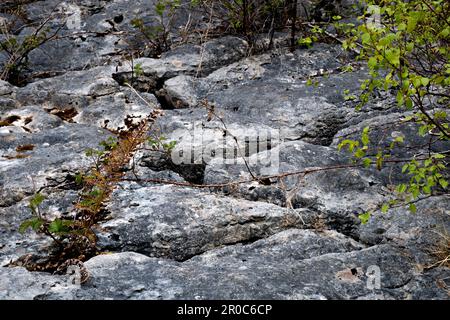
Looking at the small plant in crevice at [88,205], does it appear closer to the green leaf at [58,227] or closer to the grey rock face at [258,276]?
the green leaf at [58,227]

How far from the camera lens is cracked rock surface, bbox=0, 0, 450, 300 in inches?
103

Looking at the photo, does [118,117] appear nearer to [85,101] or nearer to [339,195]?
[85,101]

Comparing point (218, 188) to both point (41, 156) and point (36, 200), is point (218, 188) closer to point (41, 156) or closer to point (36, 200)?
point (36, 200)

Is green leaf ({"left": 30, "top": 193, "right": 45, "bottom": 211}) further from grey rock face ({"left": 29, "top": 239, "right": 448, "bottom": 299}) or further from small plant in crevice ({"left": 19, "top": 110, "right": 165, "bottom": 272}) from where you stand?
grey rock face ({"left": 29, "top": 239, "right": 448, "bottom": 299})

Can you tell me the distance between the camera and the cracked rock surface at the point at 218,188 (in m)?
2.62

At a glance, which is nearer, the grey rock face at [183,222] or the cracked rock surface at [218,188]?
the cracked rock surface at [218,188]

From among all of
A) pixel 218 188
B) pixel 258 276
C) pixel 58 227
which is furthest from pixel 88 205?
pixel 258 276

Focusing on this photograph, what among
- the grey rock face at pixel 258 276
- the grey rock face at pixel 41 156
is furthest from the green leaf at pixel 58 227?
Answer: the grey rock face at pixel 41 156

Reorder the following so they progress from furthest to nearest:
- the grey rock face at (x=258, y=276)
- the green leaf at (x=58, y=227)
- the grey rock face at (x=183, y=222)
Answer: the grey rock face at (x=183, y=222) → the green leaf at (x=58, y=227) → the grey rock face at (x=258, y=276)

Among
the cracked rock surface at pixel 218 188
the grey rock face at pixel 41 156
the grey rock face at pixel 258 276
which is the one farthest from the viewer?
the grey rock face at pixel 41 156

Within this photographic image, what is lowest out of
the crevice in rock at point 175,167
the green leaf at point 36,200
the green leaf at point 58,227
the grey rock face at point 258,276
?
the crevice in rock at point 175,167

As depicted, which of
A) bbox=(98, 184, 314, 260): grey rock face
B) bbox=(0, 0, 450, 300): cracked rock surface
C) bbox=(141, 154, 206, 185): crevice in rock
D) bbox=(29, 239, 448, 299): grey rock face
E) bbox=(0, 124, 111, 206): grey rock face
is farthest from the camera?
bbox=(141, 154, 206, 185): crevice in rock

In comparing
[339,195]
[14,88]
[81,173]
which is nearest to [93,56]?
[14,88]

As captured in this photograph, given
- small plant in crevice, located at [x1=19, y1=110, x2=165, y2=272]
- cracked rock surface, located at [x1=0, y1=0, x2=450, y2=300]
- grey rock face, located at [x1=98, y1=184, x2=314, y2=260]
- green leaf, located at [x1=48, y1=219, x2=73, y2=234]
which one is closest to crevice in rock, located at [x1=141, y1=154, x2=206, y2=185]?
cracked rock surface, located at [x1=0, y1=0, x2=450, y2=300]
